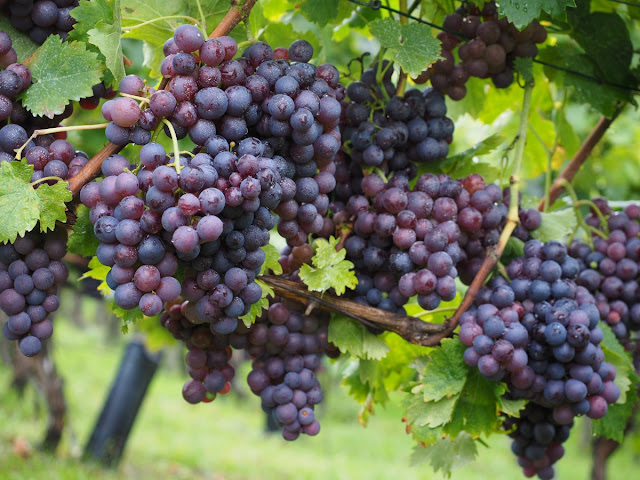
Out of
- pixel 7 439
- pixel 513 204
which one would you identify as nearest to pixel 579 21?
pixel 513 204

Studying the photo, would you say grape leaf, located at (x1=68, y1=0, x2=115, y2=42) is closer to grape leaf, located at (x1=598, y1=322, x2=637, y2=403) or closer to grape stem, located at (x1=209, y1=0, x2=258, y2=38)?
grape stem, located at (x1=209, y1=0, x2=258, y2=38)

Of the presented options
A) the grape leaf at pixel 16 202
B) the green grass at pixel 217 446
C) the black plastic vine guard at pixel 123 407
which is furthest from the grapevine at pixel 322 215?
the black plastic vine guard at pixel 123 407

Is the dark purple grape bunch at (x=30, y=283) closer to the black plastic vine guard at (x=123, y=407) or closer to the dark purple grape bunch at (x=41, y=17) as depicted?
the dark purple grape bunch at (x=41, y=17)

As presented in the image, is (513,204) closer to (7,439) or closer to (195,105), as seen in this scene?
(195,105)

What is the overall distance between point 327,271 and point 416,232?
0.19 metres

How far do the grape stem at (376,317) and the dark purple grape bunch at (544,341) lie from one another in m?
0.07

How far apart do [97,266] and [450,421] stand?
78 cm

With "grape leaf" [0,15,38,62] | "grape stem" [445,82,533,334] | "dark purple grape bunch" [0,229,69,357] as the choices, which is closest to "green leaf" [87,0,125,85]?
"grape leaf" [0,15,38,62]

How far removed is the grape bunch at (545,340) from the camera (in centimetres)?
120

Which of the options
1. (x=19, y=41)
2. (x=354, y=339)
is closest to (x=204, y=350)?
(x=354, y=339)

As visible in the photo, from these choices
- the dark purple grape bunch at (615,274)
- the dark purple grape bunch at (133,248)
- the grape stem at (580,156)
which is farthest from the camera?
the grape stem at (580,156)

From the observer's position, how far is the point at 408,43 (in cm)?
122

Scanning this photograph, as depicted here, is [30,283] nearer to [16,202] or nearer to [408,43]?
[16,202]

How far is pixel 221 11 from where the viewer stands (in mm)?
1231
